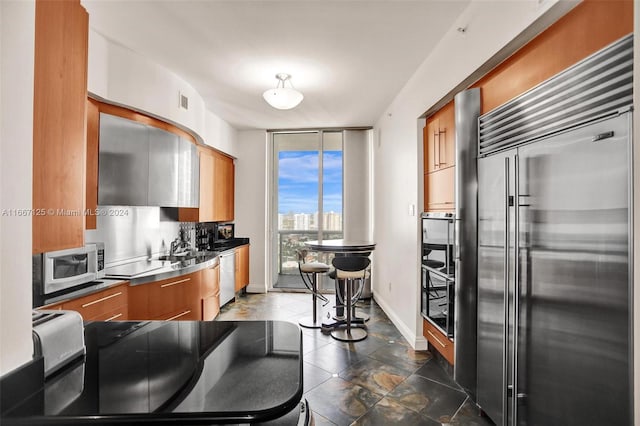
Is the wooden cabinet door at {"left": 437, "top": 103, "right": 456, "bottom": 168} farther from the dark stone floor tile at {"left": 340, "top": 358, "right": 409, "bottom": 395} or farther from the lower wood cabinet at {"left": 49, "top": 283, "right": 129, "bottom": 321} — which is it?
the lower wood cabinet at {"left": 49, "top": 283, "right": 129, "bottom": 321}

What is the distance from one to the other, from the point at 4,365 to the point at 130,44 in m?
2.73

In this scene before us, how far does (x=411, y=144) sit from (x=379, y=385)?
2335mm

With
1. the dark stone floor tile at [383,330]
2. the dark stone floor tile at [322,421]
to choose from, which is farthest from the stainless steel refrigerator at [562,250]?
the dark stone floor tile at [383,330]

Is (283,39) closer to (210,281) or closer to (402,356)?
(210,281)

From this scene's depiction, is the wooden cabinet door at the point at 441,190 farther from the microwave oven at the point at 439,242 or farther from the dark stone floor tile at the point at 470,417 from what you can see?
the dark stone floor tile at the point at 470,417

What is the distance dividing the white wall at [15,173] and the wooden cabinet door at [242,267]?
4199 millimetres

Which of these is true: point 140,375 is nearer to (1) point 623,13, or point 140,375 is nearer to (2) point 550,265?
(2) point 550,265

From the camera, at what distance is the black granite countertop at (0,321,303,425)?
0.77 metres

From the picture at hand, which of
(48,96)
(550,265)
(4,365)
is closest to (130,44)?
(48,96)

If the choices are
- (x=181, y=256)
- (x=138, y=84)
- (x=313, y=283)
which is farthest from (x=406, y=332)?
(x=138, y=84)

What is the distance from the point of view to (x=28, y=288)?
89 centimetres

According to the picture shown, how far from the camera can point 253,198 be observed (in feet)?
18.6

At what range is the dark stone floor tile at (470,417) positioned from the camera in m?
2.11

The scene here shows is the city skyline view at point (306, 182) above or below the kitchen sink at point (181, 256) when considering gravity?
above
